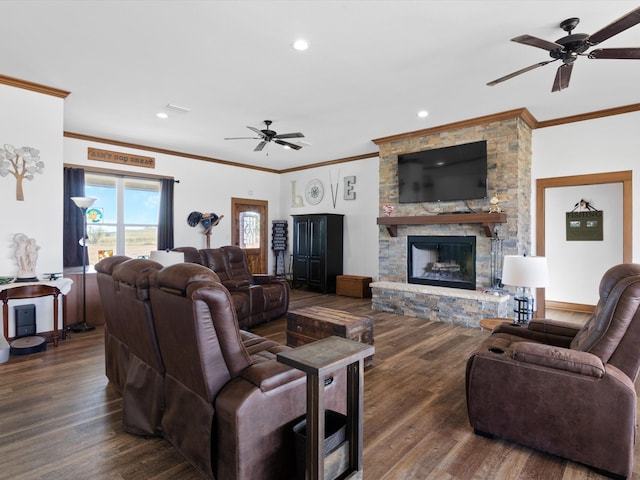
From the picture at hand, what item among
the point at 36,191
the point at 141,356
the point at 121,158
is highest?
the point at 121,158

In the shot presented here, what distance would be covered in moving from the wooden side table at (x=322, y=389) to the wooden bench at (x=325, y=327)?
1581 millimetres

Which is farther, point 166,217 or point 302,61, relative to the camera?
point 166,217

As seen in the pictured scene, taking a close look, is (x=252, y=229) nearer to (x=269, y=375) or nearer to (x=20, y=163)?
(x=20, y=163)

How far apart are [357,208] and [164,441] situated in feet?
19.8

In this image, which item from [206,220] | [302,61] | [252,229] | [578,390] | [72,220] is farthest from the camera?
[252,229]

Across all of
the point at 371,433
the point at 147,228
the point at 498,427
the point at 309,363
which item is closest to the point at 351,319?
the point at 371,433

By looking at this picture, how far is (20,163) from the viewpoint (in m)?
3.98

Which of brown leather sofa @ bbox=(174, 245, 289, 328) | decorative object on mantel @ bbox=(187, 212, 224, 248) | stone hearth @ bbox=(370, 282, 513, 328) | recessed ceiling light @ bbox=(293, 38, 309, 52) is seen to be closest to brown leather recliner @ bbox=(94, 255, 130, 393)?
brown leather sofa @ bbox=(174, 245, 289, 328)

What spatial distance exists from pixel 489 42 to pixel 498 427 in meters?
3.02

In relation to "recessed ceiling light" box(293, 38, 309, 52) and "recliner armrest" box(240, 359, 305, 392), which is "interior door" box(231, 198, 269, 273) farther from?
"recliner armrest" box(240, 359, 305, 392)

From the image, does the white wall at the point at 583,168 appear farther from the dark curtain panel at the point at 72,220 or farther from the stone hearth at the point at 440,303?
the dark curtain panel at the point at 72,220

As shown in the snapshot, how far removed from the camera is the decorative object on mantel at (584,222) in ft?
19.4

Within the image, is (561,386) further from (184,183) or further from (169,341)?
(184,183)

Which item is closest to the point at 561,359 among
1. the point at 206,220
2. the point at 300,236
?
the point at 300,236
